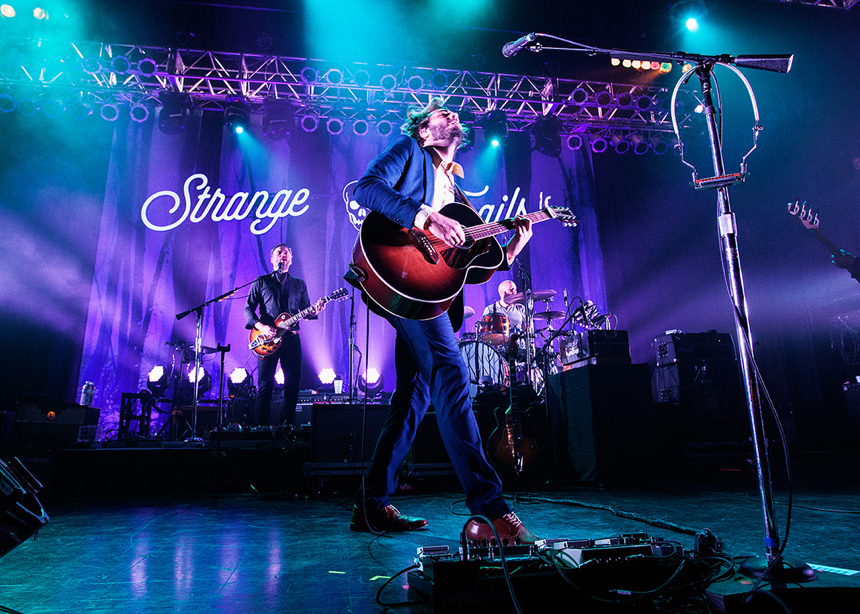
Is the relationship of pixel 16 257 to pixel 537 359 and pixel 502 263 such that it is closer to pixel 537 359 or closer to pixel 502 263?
pixel 537 359

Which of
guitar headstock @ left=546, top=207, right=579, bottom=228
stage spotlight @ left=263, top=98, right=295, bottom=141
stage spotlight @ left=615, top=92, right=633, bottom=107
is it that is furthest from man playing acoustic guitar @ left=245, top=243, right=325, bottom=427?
stage spotlight @ left=615, top=92, right=633, bottom=107

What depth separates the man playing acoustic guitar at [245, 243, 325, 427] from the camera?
714 cm

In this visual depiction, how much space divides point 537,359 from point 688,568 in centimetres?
564

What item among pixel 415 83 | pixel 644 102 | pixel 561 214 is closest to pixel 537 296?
pixel 561 214

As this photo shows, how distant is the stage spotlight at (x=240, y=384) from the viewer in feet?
29.5

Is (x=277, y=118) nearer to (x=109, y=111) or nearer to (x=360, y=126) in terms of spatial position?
(x=360, y=126)

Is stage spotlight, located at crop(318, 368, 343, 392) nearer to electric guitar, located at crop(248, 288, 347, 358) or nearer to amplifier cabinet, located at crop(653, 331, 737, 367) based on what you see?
electric guitar, located at crop(248, 288, 347, 358)

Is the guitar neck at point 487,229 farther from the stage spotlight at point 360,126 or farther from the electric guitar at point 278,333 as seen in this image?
the stage spotlight at point 360,126

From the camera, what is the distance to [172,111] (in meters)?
9.75

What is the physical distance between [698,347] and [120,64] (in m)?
9.99

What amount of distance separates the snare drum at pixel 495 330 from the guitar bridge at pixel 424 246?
4950 millimetres

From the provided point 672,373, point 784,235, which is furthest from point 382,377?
point 784,235

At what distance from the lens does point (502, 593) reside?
1.53 meters

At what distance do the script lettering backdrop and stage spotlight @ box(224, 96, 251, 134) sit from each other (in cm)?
57
